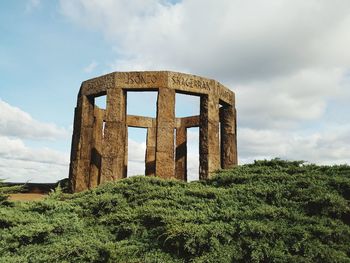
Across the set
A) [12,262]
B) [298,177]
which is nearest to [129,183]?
[12,262]

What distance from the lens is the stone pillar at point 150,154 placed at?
16.8 m

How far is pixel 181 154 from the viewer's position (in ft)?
55.0

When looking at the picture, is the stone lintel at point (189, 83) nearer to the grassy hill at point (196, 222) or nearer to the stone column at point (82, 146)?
the stone column at point (82, 146)

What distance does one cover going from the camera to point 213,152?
10219 mm

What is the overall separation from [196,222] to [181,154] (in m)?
12.3

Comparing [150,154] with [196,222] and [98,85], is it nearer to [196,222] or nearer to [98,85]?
[98,85]

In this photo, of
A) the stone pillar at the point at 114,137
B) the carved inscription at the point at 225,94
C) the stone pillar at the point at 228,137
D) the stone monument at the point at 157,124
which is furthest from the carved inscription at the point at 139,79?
the stone pillar at the point at 228,137

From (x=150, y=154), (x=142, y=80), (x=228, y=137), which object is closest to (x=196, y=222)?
(x=142, y=80)

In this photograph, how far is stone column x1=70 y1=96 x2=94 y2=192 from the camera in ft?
35.6

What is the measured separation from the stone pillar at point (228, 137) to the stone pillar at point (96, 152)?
12.9 ft

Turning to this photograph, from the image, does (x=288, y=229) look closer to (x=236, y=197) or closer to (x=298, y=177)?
(x=236, y=197)

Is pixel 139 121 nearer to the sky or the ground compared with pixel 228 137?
nearer to the sky

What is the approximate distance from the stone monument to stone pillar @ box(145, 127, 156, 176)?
5.16 metres

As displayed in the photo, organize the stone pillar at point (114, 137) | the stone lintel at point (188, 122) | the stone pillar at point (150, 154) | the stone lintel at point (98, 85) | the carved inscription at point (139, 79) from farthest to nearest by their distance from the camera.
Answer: the stone pillar at point (150, 154), the stone lintel at point (188, 122), the stone lintel at point (98, 85), the carved inscription at point (139, 79), the stone pillar at point (114, 137)
